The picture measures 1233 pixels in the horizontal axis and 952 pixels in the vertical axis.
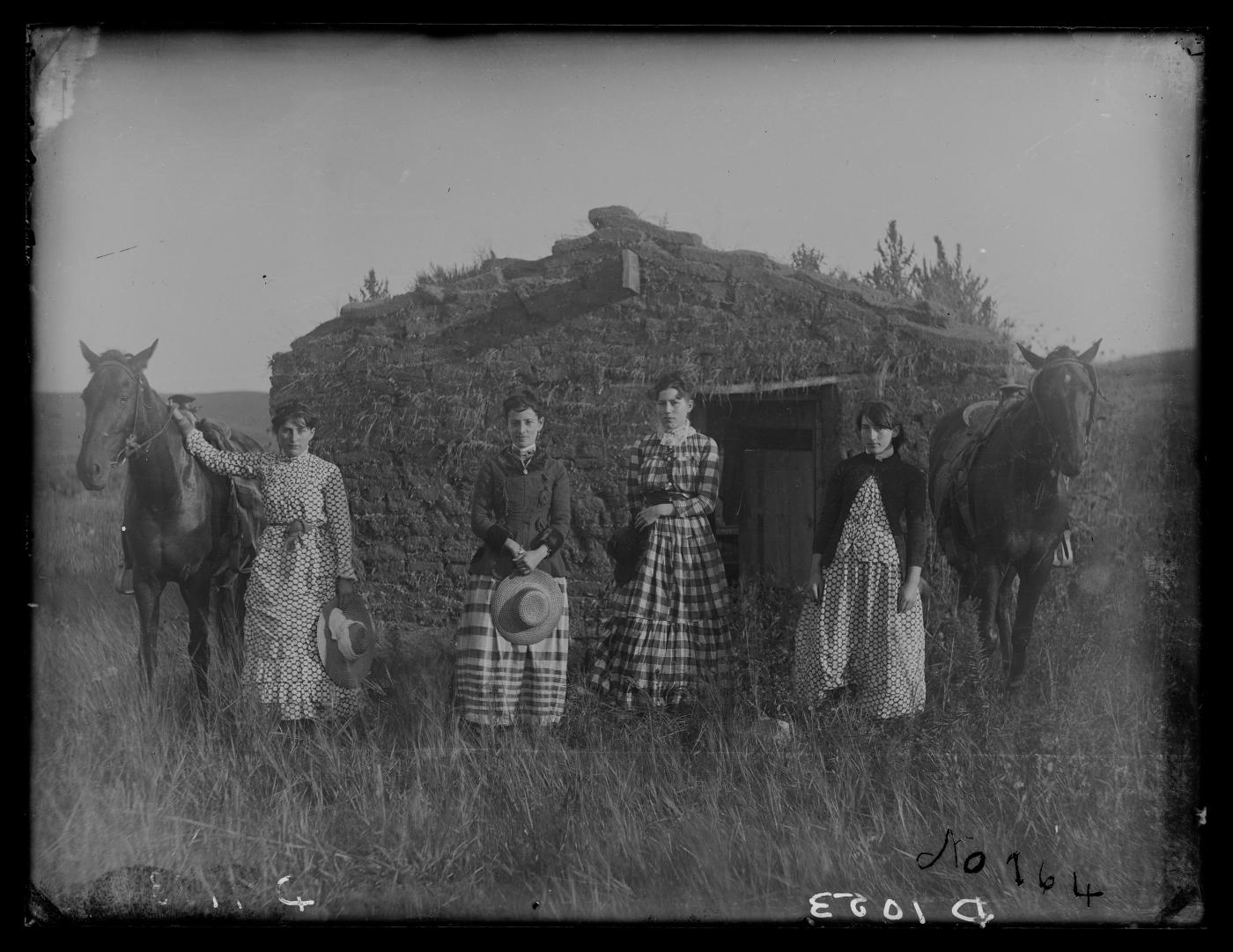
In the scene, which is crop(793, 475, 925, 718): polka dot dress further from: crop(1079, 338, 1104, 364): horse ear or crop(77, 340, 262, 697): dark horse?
crop(77, 340, 262, 697): dark horse

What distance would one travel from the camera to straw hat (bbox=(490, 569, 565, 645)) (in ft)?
14.9

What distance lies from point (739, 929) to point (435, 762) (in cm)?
166

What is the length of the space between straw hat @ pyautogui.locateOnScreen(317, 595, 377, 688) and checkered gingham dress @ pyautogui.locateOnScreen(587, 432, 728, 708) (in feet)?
3.80

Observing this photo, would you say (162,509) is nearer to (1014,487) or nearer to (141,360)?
(141,360)

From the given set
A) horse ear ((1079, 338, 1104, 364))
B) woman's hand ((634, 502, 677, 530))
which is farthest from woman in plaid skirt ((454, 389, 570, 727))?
horse ear ((1079, 338, 1104, 364))

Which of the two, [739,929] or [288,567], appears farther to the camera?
[288,567]

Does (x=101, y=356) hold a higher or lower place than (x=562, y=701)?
higher

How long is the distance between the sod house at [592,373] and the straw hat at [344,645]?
185 mm

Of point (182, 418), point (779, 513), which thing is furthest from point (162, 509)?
point (779, 513)

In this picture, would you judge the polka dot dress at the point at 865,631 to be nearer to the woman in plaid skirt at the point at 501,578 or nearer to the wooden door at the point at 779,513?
the wooden door at the point at 779,513

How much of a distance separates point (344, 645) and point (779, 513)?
244 centimetres

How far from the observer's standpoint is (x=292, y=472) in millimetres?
4668

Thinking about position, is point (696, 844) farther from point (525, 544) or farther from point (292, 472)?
point (292, 472)

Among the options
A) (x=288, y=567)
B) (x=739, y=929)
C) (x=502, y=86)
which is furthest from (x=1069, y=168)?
(x=288, y=567)
